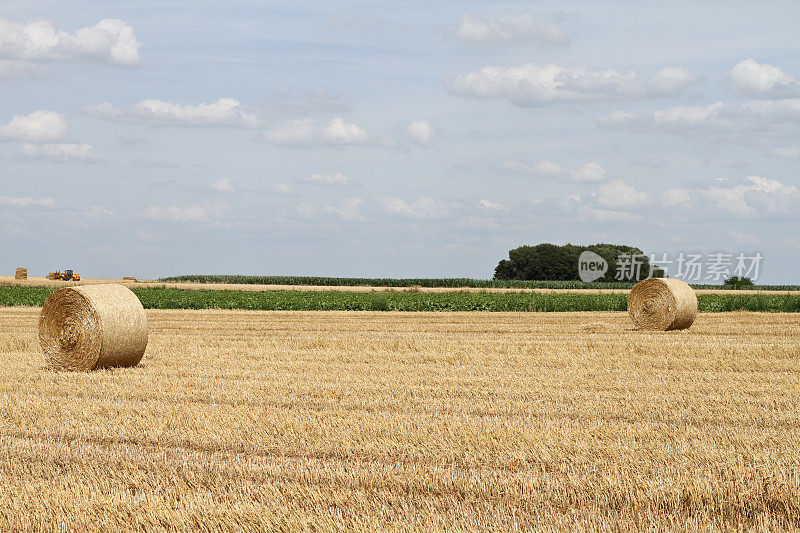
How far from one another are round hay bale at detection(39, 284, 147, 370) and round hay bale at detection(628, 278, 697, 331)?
15340mm

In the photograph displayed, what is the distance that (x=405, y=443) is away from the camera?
826 cm

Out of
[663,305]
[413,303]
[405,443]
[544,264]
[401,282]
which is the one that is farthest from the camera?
[544,264]

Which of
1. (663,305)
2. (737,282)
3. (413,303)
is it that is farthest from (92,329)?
(737,282)

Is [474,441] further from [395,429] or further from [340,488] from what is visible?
[340,488]

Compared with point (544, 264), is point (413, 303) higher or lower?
lower

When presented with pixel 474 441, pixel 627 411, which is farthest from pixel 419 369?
pixel 474 441

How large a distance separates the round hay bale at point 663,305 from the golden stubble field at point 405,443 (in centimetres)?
853

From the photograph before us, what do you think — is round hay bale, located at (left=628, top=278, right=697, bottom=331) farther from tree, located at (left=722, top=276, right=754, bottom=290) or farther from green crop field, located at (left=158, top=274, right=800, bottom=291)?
tree, located at (left=722, top=276, right=754, bottom=290)

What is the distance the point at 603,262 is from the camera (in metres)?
103

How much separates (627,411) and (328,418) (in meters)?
3.52

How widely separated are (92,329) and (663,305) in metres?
16.5

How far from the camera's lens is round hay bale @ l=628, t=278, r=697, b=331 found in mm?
24875

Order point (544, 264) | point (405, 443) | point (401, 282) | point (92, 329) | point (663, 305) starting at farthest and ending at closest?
1. point (544, 264)
2. point (401, 282)
3. point (663, 305)
4. point (92, 329)
5. point (405, 443)

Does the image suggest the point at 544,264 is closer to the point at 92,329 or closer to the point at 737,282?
the point at 737,282
